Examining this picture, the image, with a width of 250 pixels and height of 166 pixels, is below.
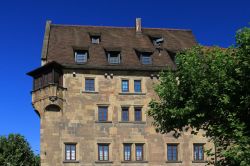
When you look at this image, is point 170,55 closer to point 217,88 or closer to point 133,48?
point 133,48

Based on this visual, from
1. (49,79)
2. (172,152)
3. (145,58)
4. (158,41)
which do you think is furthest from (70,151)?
(158,41)

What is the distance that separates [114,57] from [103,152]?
9.85 metres

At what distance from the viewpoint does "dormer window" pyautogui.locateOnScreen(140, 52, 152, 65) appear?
2152 inches

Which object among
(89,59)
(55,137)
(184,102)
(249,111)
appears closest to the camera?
(249,111)

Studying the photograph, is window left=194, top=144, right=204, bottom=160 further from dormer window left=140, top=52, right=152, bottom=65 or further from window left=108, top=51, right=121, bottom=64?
window left=108, top=51, right=121, bottom=64

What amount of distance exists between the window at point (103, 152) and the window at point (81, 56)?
8.65 meters

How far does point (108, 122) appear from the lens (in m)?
51.5

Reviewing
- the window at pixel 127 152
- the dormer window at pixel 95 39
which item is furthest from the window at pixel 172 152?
the dormer window at pixel 95 39

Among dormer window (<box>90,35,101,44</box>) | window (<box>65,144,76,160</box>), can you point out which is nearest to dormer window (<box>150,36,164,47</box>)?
dormer window (<box>90,35,101,44</box>)

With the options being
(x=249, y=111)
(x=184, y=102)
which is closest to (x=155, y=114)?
(x=184, y=102)

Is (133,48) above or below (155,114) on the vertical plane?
above

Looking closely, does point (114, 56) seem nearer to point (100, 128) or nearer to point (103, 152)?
point (100, 128)

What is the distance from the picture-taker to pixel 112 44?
56.5m

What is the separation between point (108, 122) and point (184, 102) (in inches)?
699
